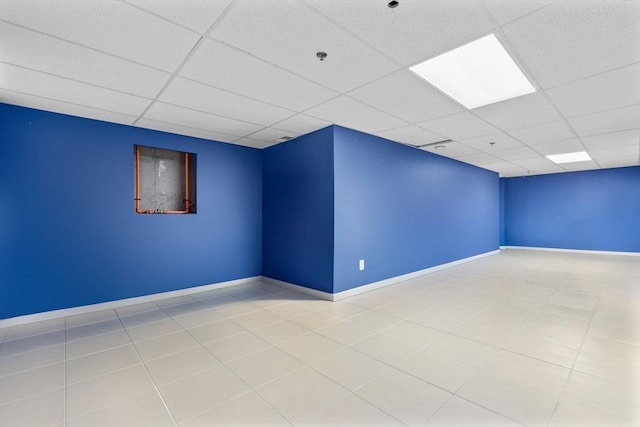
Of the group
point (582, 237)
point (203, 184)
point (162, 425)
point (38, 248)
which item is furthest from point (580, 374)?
point (582, 237)

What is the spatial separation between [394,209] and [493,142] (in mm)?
2114

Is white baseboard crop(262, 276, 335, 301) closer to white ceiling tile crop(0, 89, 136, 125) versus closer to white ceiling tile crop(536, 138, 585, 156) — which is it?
white ceiling tile crop(0, 89, 136, 125)

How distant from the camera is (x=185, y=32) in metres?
2.00

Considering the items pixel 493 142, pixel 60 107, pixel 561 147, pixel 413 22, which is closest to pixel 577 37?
pixel 413 22

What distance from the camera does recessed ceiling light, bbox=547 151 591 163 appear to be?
20.1 feet

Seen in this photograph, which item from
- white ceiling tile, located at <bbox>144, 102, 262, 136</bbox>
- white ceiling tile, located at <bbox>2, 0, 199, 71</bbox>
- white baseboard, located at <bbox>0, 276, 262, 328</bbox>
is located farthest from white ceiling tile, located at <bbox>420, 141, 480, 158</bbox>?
white ceiling tile, located at <bbox>2, 0, 199, 71</bbox>

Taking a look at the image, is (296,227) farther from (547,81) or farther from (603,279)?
(603,279)

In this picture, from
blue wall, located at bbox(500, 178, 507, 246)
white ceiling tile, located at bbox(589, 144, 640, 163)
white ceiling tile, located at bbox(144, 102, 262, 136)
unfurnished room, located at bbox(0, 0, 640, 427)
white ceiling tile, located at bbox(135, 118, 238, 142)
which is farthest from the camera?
blue wall, located at bbox(500, 178, 507, 246)

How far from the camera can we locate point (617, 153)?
6.01 m

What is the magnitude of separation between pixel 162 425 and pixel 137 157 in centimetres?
366

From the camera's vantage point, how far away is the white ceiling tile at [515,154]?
5727 millimetres

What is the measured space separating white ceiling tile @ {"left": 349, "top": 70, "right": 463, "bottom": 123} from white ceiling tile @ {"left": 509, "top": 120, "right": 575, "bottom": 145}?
1.65 m

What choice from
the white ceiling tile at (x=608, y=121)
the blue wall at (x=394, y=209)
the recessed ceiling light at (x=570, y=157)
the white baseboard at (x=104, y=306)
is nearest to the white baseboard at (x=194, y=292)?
the white baseboard at (x=104, y=306)

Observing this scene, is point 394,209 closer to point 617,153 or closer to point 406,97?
point 406,97
